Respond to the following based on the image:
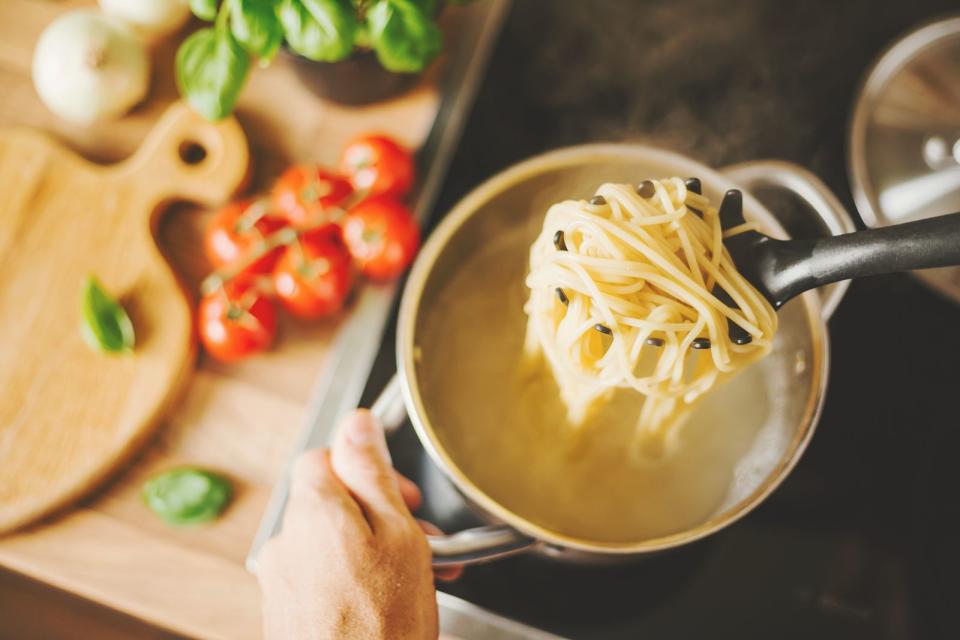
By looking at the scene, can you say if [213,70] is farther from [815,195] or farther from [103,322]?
[815,195]

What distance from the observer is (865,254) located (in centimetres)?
58

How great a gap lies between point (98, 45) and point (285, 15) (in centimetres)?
35

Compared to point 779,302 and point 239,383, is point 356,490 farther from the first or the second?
point 779,302

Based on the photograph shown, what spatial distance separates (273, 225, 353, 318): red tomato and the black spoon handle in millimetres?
589

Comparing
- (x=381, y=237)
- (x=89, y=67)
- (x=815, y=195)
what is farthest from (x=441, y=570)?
(x=89, y=67)

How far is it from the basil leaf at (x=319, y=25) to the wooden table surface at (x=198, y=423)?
23 cm

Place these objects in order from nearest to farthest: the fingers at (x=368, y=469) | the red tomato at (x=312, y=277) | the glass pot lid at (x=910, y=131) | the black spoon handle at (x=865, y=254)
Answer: the black spoon handle at (x=865, y=254) < the fingers at (x=368, y=469) < the red tomato at (x=312, y=277) < the glass pot lid at (x=910, y=131)

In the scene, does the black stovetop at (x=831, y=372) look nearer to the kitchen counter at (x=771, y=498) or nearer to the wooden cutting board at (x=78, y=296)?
the kitchen counter at (x=771, y=498)

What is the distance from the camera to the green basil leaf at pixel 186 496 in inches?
35.9

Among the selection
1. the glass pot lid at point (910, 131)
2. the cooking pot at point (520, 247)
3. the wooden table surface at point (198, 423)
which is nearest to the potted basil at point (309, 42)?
the wooden table surface at point (198, 423)

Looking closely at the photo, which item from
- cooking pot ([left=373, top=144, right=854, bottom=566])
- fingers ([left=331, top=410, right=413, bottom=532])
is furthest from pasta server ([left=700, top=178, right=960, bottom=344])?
fingers ([left=331, top=410, right=413, bottom=532])

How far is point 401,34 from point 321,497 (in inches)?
23.0

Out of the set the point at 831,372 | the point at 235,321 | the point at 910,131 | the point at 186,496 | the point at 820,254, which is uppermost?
the point at 910,131

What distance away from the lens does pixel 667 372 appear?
0.70 metres
